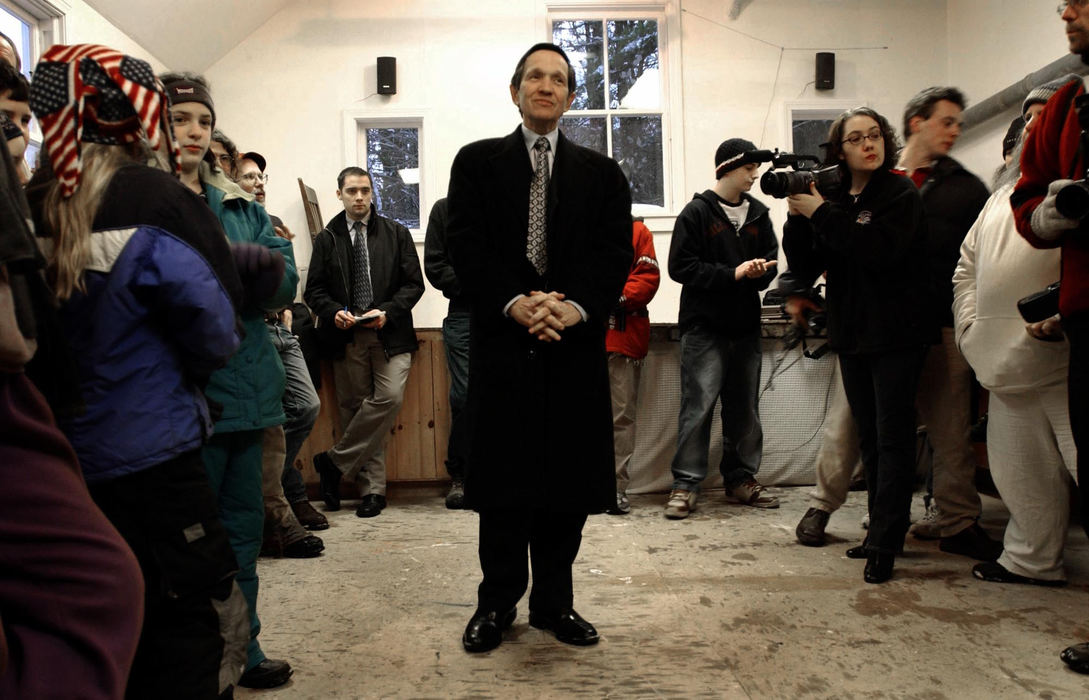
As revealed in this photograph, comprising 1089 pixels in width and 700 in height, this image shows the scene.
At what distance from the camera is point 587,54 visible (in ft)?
20.6

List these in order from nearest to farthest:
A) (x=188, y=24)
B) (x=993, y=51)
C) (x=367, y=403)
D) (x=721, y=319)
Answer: (x=721, y=319) → (x=367, y=403) → (x=188, y=24) → (x=993, y=51)

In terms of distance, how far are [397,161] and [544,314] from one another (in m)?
4.52

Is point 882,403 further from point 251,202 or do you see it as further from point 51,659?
point 51,659

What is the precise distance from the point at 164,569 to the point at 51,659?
36 cm

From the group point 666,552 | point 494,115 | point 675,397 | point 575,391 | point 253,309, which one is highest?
point 494,115

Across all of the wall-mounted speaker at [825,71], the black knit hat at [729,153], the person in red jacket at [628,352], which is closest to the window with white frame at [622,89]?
the wall-mounted speaker at [825,71]

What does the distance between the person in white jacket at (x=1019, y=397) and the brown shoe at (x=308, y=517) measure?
250 cm

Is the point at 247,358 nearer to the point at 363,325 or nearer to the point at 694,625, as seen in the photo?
→ the point at 694,625

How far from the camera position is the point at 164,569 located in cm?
124

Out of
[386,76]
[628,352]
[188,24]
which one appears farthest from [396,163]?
[628,352]

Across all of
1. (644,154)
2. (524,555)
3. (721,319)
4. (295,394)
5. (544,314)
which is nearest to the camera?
(544,314)

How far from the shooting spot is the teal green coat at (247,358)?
1.73 m

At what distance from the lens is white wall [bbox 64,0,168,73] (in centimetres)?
423

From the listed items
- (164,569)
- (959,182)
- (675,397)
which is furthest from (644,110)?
(164,569)
